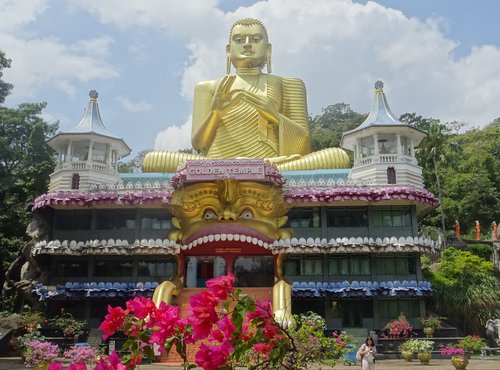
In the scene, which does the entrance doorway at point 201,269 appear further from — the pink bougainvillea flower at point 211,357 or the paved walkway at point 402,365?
the pink bougainvillea flower at point 211,357

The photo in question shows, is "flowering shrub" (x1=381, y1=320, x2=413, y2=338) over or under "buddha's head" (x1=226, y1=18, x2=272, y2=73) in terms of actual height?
under

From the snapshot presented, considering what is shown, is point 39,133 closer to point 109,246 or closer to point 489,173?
point 109,246

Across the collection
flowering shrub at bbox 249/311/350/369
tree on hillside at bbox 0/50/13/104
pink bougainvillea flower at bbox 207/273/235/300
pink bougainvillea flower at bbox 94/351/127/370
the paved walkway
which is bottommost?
the paved walkway

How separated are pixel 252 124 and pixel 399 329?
38.7ft

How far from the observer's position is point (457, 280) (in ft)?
80.2

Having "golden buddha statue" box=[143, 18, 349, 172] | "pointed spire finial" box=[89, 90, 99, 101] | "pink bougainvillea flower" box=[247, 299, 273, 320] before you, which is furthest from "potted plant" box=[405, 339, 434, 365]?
"pointed spire finial" box=[89, 90, 99, 101]

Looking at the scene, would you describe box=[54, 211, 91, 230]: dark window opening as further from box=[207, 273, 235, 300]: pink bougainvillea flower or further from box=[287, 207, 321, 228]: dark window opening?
box=[207, 273, 235, 300]: pink bougainvillea flower

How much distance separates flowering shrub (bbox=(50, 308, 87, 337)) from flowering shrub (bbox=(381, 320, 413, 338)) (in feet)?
38.3

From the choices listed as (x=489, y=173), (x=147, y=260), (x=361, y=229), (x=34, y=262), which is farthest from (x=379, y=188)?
(x=489, y=173)

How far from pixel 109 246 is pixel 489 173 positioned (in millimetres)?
36101

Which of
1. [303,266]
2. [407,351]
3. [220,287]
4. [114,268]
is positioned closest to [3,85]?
[114,268]

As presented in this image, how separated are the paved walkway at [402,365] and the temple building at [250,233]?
10.2 feet

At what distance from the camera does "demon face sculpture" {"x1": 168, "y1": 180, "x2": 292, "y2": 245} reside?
20516 millimetres

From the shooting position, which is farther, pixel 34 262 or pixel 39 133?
pixel 39 133
